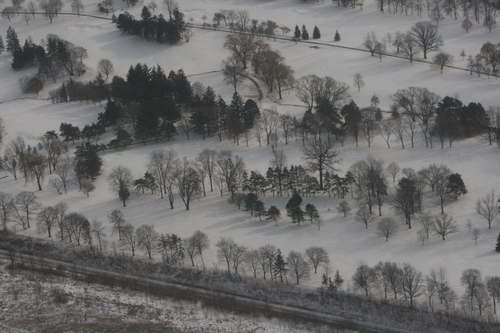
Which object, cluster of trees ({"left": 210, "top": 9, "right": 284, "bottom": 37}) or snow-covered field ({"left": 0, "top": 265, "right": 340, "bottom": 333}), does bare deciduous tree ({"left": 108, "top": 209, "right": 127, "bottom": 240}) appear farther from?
cluster of trees ({"left": 210, "top": 9, "right": 284, "bottom": 37})

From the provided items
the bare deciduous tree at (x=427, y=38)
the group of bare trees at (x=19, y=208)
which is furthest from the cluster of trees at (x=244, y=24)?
the group of bare trees at (x=19, y=208)

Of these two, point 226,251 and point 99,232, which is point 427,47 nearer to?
point 226,251

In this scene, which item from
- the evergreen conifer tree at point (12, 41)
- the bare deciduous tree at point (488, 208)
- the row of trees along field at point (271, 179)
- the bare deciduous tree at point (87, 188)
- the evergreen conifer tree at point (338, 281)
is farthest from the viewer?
the evergreen conifer tree at point (12, 41)

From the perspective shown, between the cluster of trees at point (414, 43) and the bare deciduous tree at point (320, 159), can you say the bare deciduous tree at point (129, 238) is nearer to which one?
the bare deciduous tree at point (320, 159)

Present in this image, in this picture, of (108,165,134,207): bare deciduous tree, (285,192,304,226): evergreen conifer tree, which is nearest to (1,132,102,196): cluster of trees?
(108,165,134,207): bare deciduous tree

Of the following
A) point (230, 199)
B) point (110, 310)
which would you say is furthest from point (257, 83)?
point (110, 310)

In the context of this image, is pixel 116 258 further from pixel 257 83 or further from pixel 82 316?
pixel 257 83
